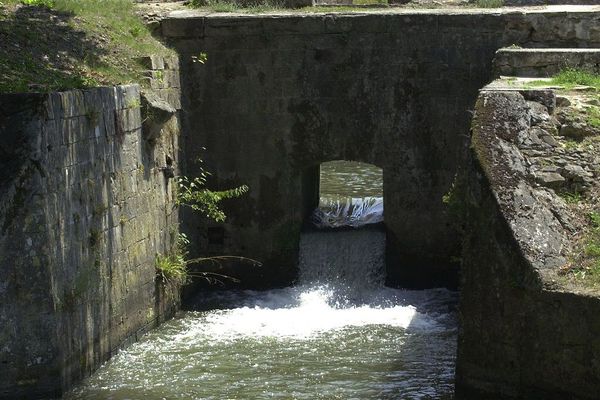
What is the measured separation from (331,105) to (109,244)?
4474mm

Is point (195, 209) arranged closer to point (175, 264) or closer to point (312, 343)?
point (175, 264)

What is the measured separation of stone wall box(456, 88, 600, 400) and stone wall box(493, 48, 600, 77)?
3360 millimetres

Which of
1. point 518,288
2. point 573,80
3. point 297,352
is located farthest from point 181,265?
point 518,288

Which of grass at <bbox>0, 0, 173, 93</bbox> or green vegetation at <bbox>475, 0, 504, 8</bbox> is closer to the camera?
grass at <bbox>0, 0, 173, 93</bbox>

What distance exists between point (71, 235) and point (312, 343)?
325 cm

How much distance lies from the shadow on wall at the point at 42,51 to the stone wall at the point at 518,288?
4.45m

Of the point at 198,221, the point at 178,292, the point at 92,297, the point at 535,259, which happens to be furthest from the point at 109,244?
the point at 535,259

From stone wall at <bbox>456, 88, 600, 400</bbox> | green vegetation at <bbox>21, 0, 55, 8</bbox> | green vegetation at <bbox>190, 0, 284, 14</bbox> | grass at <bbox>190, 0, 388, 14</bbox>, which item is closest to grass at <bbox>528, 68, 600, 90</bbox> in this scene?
stone wall at <bbox>456, 88, 600, 400</bbox>

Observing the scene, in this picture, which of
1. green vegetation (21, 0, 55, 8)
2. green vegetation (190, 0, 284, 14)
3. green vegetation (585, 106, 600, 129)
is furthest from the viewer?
green vegetation (190, 0, 284, 14)

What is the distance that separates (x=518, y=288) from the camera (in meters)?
9.56

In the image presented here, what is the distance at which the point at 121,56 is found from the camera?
14.3 meters

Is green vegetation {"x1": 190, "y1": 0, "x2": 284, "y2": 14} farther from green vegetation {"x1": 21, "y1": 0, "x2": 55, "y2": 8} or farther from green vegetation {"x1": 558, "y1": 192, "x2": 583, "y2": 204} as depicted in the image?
green vegetation {"x1": 558, "y1": 192, "x2": 583, "y2": 204}

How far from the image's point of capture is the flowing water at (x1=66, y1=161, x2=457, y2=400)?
11.7 m

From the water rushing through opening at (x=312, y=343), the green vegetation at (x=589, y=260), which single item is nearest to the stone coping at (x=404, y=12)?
the water rushing through opening at (x=312, y=343)
